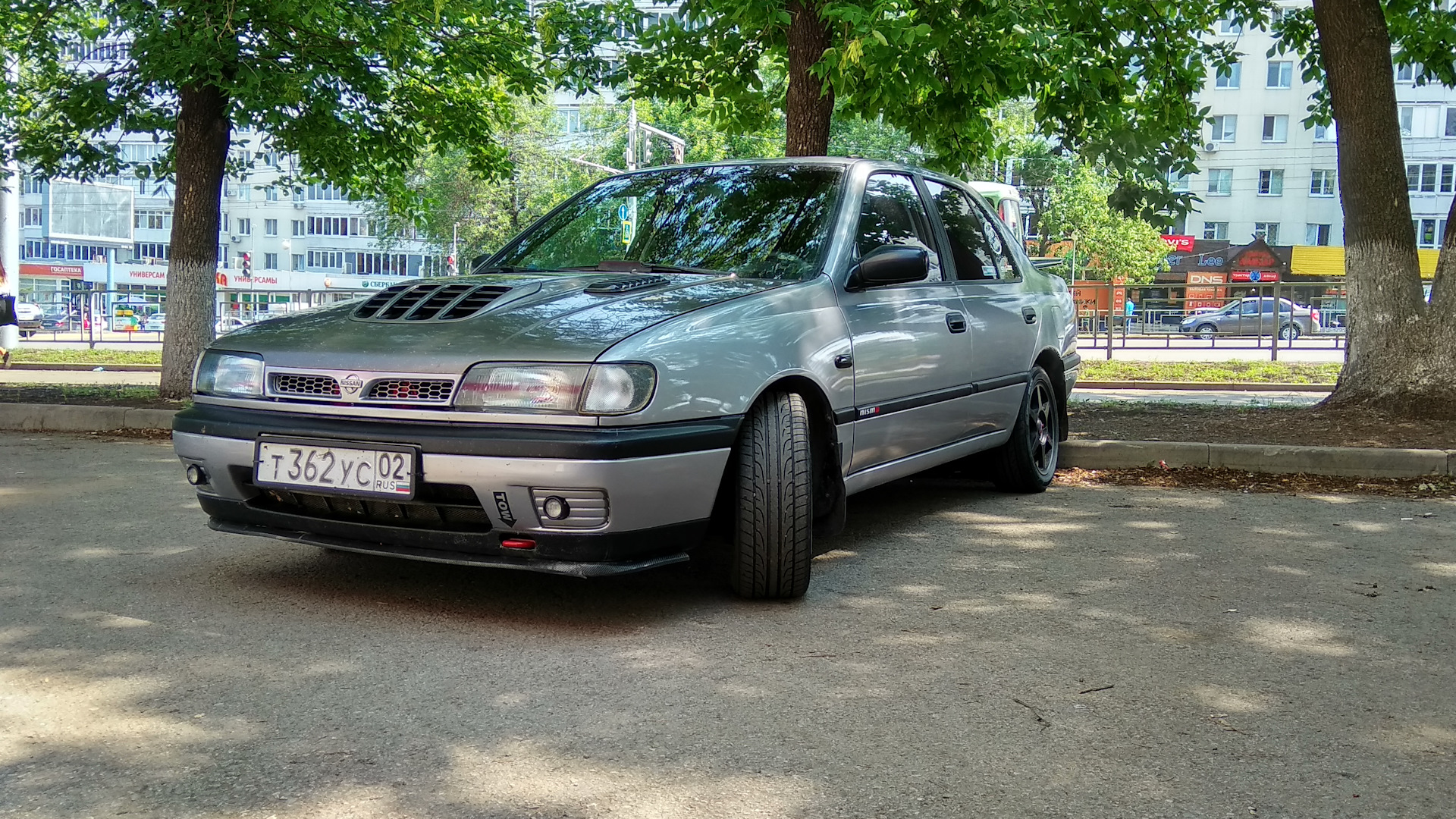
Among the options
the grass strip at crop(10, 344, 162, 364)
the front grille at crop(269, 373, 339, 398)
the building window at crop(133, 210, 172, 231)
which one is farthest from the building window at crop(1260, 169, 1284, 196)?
the building window at crop(133, 210, 172, 231)

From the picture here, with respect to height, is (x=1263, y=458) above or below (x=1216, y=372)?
below

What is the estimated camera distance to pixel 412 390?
12.4 ft

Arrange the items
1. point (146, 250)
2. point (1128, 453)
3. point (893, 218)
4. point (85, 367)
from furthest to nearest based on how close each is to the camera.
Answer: point (146, 250)
point (85, 367)
point (1128, 453)
point (893, 218)

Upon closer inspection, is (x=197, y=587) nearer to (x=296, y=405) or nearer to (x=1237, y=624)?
(x=296, y=405)

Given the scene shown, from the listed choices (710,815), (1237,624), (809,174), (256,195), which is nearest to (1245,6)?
(809,174)

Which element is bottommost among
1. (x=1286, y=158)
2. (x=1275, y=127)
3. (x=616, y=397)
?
(x=616, y=397)

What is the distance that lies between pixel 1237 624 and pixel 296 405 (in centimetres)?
297

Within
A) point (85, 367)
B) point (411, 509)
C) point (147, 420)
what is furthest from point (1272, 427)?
point (85, 367)

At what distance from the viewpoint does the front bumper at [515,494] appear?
3.61m

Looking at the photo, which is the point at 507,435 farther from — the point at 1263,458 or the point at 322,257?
the point at 322,257

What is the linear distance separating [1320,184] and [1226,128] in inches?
200

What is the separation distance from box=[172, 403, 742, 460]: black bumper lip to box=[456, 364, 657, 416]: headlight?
0.06 meters

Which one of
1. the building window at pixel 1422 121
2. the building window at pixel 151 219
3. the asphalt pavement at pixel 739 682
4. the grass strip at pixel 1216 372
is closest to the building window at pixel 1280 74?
the building window at pixel 1422 121

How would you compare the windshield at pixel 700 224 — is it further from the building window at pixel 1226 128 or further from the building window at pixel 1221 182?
the building window at pixel 1221 182
